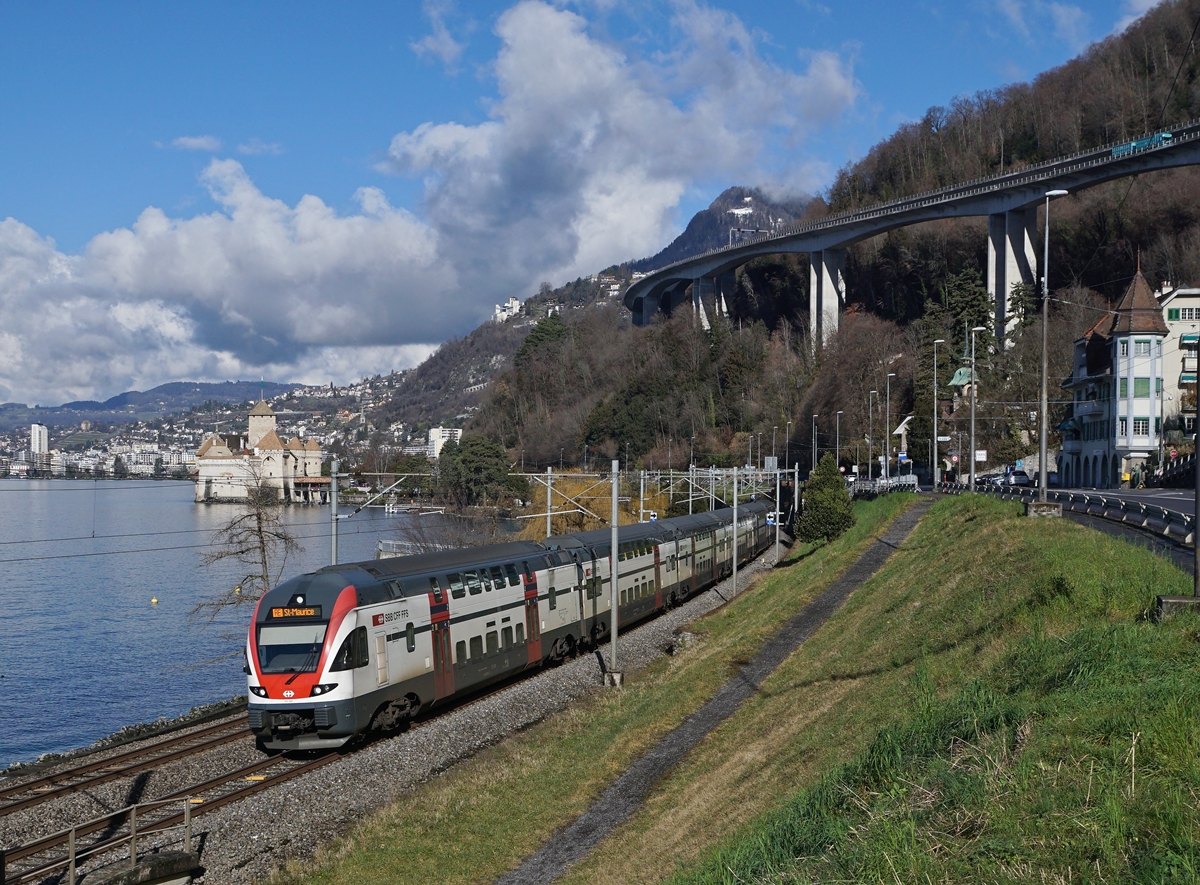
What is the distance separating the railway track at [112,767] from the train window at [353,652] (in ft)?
10.3

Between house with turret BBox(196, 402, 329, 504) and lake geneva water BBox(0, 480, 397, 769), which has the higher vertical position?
house with turret BBox(196, 402, 329, 504)

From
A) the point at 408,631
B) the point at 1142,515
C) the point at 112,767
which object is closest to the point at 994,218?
the point at 1142,515

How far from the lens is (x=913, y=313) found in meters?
112

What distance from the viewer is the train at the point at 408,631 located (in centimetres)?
1912

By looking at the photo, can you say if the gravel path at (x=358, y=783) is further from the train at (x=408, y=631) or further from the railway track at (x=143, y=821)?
the train at (x=408, y=631)

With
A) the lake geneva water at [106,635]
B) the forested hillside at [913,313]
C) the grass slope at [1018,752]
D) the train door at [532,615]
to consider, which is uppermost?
the forested hillside at [913,313]

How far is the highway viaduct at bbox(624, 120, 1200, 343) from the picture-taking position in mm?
78350

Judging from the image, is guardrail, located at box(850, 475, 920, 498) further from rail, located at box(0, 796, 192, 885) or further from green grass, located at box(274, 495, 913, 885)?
rail, located at box(0, 796, 192, 885)

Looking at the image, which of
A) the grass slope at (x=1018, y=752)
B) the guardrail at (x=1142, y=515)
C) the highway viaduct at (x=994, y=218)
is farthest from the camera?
the highway viaduct at (x=994, y=218)

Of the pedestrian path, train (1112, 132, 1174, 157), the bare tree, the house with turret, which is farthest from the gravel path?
the house with turret

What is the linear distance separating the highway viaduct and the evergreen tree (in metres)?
36.5

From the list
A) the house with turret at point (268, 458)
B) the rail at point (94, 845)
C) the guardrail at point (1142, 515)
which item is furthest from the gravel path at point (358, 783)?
the house with turret at point (268, 458)

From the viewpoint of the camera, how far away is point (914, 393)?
84.5 metres

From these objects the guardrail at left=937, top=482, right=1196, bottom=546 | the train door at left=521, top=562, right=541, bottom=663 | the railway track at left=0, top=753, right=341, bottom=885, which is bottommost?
the railway track at left=0, top=753, right=341, bottom=885
